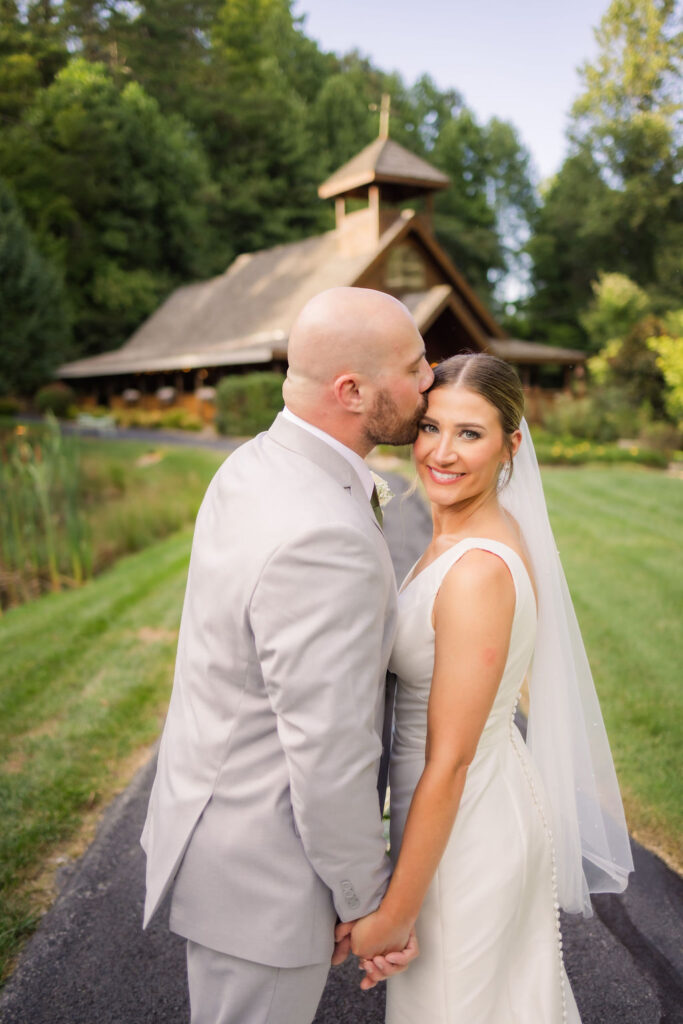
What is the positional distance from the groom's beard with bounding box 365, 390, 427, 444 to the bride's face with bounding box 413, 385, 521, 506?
0.20 m

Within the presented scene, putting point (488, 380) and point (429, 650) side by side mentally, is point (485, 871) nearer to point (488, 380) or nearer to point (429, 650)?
point (429, 650)

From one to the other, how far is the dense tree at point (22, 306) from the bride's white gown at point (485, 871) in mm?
25756

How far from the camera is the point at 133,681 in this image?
5.63 m

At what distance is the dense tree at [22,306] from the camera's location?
24.3 m

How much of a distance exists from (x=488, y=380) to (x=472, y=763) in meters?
1.12

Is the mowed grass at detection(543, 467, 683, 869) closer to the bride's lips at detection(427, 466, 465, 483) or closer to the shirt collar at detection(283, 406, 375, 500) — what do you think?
the bride's lips at detection(427, 466, 465, 483)

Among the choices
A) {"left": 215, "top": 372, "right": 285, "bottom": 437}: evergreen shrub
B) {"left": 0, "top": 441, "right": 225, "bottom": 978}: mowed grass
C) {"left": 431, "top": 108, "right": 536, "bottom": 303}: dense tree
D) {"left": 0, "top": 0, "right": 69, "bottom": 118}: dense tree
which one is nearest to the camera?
{"left": 0, "top": 441, "right": 225, "bottom": 978}: mowed grass

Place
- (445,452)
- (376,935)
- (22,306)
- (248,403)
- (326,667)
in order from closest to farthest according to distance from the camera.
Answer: (326,667), (376,935), (445,452), (248,403), (22,306)

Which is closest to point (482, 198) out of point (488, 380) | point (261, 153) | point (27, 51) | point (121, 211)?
point (261, 153)

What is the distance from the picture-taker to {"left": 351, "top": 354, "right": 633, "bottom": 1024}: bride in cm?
179

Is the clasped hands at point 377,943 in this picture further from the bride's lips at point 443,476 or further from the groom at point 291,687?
the bride's lips at point 443,476

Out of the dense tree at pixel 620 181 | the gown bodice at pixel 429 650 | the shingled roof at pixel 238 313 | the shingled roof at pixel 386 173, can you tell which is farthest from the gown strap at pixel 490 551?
the shingled roof at pixel 386 173

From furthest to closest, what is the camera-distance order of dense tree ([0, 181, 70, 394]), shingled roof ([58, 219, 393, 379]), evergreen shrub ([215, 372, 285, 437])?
→ shingled roof ([58, 219, 393, 379]), dense tree ([0, 181, 70, 394]), evergreen shrub ([215, 372, 285, 437])

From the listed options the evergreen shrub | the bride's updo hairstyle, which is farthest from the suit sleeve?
the evergreen shrub
